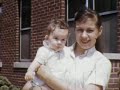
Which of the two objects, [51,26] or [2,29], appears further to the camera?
[2,29]

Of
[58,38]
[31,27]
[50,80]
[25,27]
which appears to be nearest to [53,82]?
[50,80]

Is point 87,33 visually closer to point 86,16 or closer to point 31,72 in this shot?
point 86,16

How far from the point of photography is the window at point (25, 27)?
411 inches

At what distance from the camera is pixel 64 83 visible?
2287 millimetres

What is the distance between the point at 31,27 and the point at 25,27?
62 centimetres

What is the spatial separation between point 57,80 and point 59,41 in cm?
51

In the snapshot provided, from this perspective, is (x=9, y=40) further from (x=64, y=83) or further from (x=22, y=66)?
(x=64, y=83)

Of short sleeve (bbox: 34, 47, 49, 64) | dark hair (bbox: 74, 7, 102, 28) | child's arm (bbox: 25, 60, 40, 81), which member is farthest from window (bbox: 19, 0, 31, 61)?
dark hair (bbox: 74, 7, 102, 28)

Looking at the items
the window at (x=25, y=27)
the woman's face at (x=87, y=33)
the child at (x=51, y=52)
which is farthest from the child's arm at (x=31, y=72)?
the window at (x=25, y=27)

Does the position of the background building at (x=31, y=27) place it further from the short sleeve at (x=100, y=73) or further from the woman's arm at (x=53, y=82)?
the short sleeve at (x=100, y=73)

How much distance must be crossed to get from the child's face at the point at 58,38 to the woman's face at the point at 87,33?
54 cm

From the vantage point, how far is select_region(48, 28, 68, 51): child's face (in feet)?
9.14

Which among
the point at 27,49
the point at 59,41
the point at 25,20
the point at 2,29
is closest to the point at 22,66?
the point at 27,49

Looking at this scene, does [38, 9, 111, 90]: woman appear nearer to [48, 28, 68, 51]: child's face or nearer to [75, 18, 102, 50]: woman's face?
[75, 18, 102, 50]: woman's face
